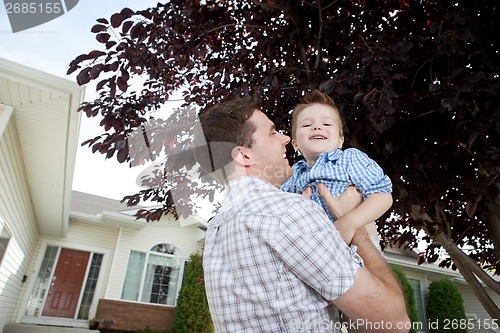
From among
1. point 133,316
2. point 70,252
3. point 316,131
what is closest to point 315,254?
point 316,131

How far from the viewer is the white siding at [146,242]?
11.6 meters

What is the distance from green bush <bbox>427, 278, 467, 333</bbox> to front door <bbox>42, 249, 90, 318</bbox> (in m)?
12.7

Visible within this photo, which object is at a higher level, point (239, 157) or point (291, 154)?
point (291, 154)

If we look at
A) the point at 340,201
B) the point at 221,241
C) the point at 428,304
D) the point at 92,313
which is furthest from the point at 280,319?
the point at 428,304

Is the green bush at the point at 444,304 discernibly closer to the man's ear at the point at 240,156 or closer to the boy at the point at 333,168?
the boy at the point at 333,168

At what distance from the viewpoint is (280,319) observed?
1113 millimetres

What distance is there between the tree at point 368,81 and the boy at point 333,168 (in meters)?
0.33

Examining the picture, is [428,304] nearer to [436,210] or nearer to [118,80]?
[436,210]

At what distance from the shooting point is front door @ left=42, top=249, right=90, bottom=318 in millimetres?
10930

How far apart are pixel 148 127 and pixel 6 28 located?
1651 millimetres

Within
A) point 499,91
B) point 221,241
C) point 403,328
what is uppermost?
point 499,91

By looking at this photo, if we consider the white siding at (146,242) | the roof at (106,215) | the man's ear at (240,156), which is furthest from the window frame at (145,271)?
the man's ear at (240,156)

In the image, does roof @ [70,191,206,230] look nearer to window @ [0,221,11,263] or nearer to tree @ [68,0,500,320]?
window @ [0,221,11,263]

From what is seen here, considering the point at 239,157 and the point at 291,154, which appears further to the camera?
the point at 291,154
